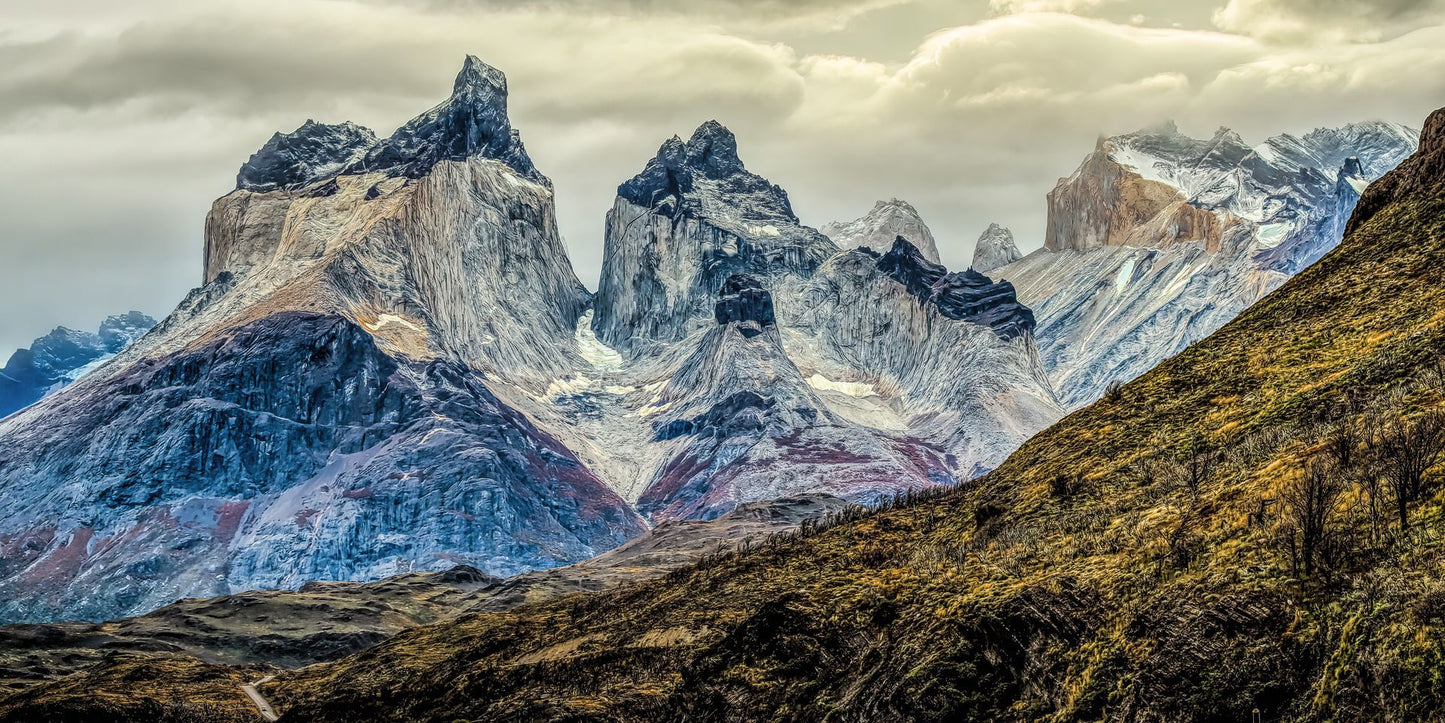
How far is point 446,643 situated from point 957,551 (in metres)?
45.1

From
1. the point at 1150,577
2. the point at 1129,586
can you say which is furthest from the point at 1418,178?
the point at 1129,586

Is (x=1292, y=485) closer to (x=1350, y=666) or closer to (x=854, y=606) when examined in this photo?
(x=1350, y=666)

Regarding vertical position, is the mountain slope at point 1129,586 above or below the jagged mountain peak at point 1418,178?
below

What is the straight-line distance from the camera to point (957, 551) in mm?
48875

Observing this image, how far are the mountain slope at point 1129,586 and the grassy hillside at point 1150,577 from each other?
0.29 ft

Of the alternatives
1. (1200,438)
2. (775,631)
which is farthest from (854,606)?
(1200,438)

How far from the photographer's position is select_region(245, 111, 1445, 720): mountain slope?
98.5 feet

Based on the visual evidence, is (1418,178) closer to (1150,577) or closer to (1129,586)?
(1150,577)

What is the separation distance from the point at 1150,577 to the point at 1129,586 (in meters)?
0.59

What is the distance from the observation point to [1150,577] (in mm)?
35750

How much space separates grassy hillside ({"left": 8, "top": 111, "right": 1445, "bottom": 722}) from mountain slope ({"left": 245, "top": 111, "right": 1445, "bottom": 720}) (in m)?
0.09

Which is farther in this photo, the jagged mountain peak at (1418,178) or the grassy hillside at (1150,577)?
the jagged mountain peak at (1418,178)

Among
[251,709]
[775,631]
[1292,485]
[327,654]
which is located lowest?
[327,654]

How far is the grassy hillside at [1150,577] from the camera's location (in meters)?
30.1
